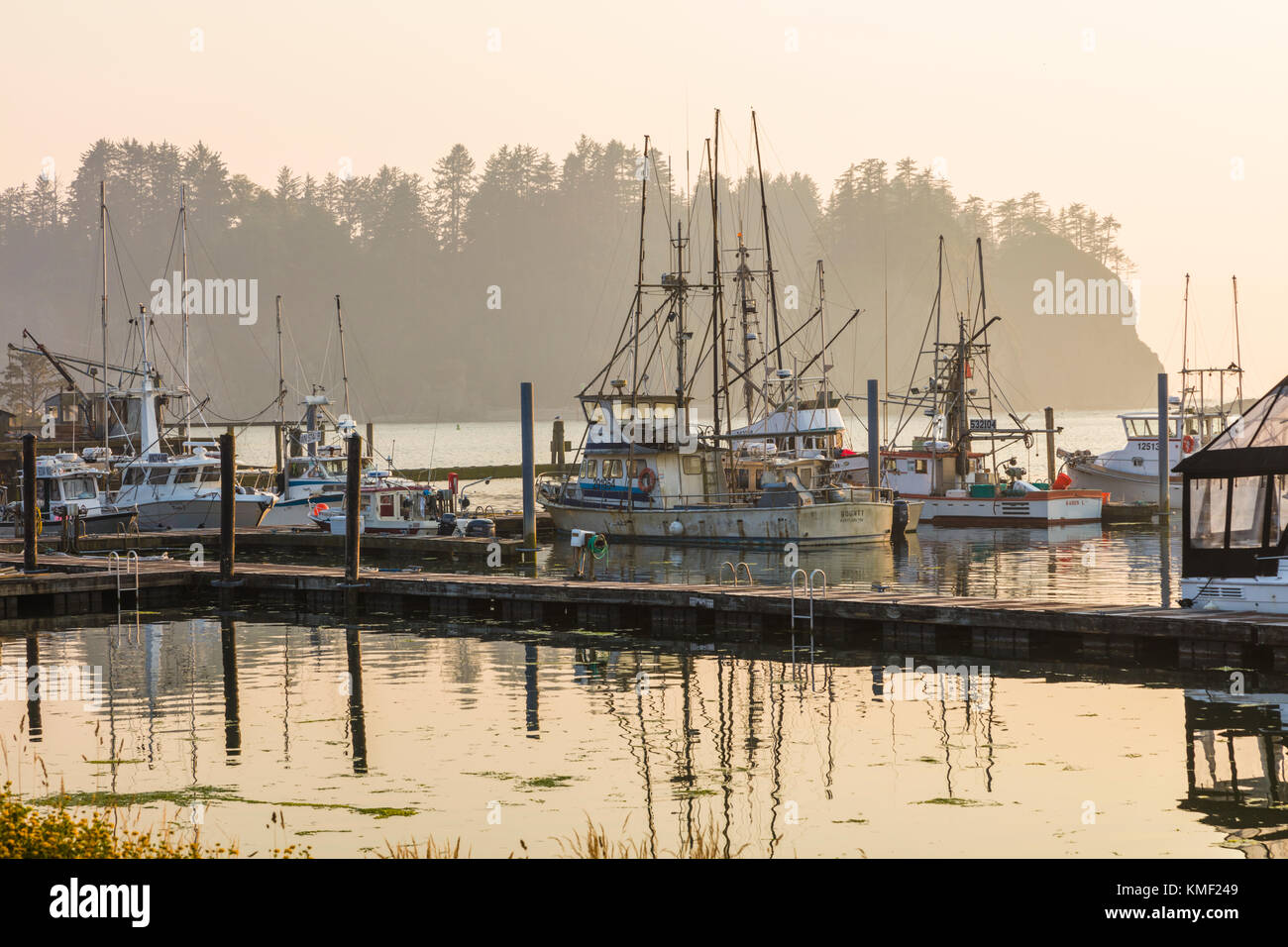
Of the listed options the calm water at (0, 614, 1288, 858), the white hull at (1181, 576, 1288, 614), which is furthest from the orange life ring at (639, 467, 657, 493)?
the white hull at (1181, 576, 1288, 614)

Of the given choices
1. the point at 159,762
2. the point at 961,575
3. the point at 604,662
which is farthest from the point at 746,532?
the point at 159,762

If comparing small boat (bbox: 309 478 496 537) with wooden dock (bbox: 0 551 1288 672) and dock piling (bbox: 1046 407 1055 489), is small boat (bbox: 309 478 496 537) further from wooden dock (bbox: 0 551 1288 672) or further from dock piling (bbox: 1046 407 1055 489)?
dock piling (bbox: 1046 407 1055 489)

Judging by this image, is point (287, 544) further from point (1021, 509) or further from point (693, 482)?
point (1021, 509)

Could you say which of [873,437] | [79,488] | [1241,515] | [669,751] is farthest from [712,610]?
[79,488]

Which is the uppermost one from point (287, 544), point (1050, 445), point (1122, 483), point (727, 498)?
point (1050, 445)

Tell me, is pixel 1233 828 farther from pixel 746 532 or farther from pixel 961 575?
pixel 746 532

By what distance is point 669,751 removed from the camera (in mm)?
19703

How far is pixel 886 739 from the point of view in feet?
66.2

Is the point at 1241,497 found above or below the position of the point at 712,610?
above

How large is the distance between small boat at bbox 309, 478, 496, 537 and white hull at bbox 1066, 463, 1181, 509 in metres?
30.6

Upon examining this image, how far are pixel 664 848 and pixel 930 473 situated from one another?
169ft

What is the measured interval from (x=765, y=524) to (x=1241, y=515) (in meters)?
26.4

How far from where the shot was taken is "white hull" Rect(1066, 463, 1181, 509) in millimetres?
69250

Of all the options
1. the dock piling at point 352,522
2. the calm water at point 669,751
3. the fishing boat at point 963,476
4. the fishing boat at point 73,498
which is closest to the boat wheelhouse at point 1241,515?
the calm water at point 669,751
